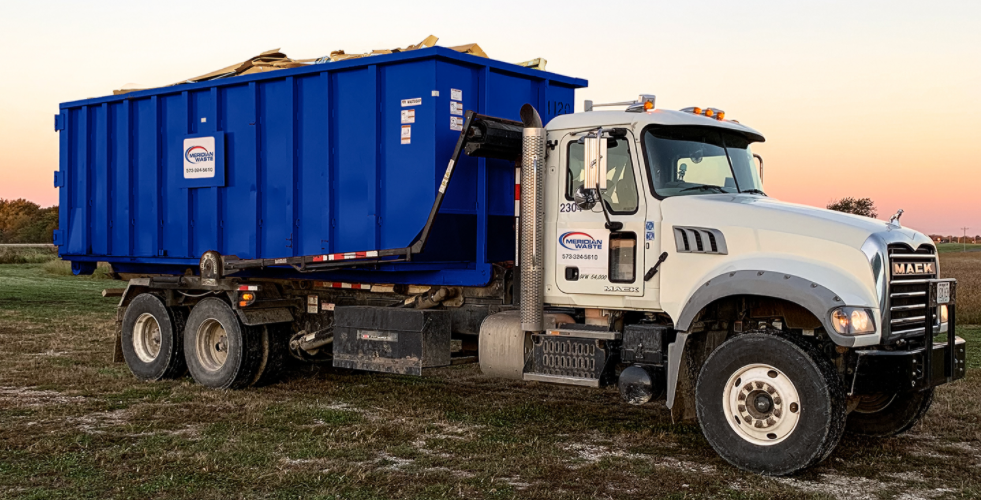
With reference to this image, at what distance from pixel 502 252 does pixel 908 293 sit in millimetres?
3801

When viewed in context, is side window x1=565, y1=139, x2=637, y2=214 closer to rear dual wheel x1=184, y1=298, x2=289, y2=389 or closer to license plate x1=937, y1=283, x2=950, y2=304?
license plate x1=937, y1=283, x2=950, y2=304

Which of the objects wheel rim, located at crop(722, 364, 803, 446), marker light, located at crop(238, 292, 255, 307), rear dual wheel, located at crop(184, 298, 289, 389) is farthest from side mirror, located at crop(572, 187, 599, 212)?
rear dual wheel, located at crop(184, 298, 289, 389)

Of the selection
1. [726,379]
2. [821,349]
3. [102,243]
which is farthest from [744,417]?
[102,243]

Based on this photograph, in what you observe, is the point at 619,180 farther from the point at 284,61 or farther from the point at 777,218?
the point at 284,61

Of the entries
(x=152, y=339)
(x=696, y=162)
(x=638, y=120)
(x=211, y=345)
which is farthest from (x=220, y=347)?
(x=696, y=162)

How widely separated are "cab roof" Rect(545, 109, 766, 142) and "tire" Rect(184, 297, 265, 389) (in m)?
4.67

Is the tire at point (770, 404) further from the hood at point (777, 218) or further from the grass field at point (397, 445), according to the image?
the hood at point (777, 218)

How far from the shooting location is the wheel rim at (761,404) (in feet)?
23.4

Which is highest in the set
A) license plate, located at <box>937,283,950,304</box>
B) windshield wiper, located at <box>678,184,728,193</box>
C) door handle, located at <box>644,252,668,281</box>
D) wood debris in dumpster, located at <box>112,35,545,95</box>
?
wood debris in dumpster, located at <box>112,35,545,95</box>

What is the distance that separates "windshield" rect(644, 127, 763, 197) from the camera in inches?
315

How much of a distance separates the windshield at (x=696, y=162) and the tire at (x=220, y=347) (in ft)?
17.8

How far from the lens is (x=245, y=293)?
10930 mm

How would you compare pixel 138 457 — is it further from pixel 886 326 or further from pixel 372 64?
pixel 886 326

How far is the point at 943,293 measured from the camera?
7754 millimetres
